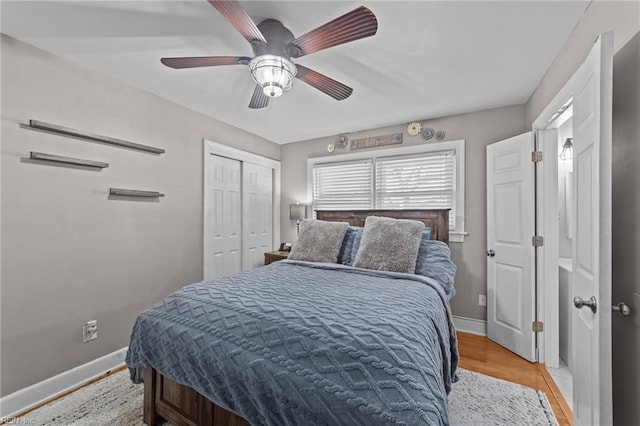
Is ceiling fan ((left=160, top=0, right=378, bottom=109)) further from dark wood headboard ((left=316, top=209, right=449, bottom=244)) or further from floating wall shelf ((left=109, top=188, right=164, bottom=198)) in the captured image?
dark wood headboard ((left=316, top=209, right=449, bottom=244))

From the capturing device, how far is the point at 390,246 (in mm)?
2387

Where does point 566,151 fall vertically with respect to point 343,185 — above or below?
above

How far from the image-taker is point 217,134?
336 cm

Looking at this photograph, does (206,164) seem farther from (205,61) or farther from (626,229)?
(626,229)

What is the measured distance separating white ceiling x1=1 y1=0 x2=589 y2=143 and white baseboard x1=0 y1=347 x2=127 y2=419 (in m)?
2.38

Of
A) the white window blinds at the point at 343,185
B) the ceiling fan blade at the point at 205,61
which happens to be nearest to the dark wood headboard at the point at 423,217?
the white window blinds at the point at 343,185

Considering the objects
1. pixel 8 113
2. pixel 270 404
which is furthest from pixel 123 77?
pixel 270 404

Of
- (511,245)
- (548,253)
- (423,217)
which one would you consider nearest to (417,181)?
(423,217)

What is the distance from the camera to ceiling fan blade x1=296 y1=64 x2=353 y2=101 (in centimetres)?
181

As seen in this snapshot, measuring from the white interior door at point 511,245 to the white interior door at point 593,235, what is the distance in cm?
126

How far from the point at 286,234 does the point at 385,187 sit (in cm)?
171

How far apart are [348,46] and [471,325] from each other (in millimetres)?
3065

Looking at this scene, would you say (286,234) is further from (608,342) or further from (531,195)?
(608,342)

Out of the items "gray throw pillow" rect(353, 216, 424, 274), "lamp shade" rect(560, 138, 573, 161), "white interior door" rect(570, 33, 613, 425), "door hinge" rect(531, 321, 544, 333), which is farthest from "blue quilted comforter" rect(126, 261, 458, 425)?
"lamp shade" rect(560, 138, 573, 161)
